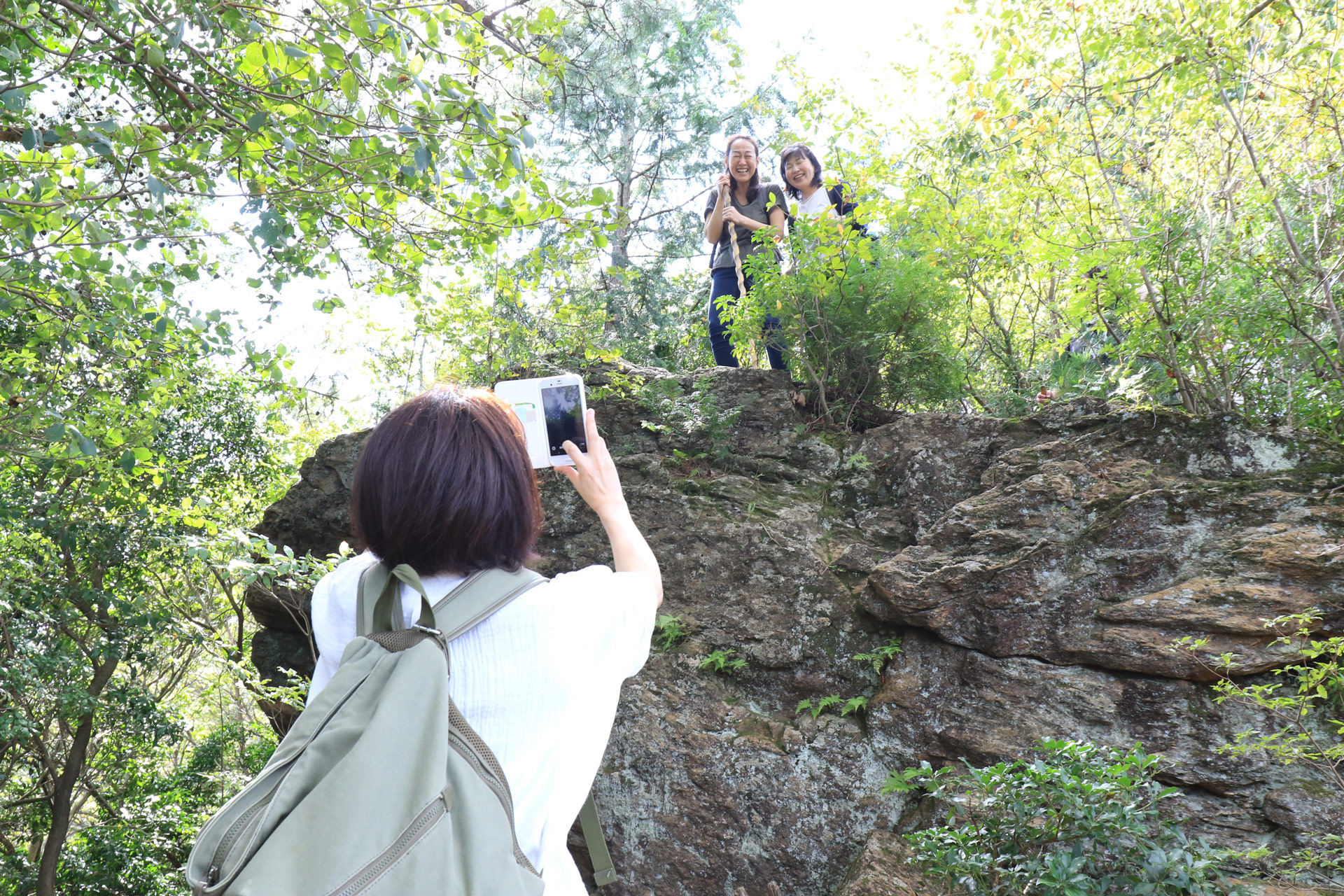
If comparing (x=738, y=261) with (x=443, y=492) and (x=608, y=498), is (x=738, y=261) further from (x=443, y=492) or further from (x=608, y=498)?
(x=443, y=492)

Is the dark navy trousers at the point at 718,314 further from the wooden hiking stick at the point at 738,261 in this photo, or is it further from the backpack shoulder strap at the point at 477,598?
the backpack shoulder strap at the point at 477,598

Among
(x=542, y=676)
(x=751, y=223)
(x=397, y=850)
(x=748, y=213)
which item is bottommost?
(x=397, y=850)

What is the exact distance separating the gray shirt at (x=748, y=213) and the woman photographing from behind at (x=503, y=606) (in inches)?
184

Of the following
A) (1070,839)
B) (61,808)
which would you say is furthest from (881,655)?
(61,808)

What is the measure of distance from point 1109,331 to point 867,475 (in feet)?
5.47

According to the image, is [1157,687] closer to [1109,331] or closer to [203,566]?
[1109,331]

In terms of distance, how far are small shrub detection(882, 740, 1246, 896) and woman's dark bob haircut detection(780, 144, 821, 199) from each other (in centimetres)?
459

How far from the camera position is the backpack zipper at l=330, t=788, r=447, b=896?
112 cm

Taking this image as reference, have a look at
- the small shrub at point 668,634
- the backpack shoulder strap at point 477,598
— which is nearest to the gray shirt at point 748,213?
the small shrub at point 668,634

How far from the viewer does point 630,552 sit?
1.72 metres

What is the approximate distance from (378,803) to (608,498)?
0.89m

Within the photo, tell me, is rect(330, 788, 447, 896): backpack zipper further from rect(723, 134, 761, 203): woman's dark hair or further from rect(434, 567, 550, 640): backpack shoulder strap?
rect(723, 134, 761, 203): woman's dark hair

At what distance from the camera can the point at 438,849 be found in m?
1.18

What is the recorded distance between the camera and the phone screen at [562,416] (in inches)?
83.8
